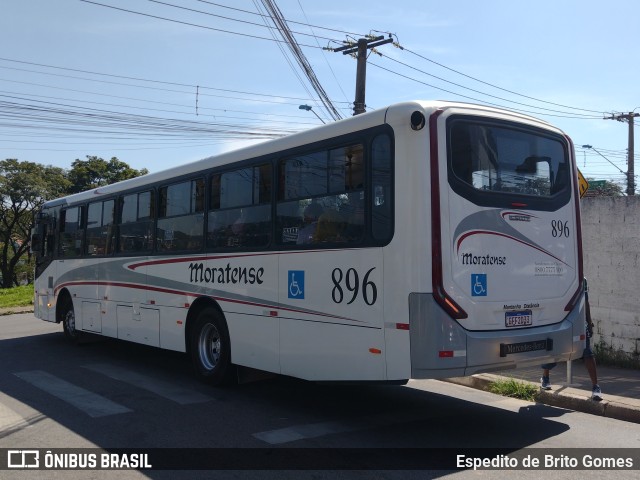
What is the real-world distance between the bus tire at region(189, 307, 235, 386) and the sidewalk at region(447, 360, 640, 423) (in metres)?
3.65

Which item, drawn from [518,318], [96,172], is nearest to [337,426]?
[518,318]

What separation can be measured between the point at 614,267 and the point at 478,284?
5.56m

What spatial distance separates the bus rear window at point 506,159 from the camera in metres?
6.17

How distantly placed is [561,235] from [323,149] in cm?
297

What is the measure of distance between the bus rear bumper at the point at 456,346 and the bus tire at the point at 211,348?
3515 millimetres

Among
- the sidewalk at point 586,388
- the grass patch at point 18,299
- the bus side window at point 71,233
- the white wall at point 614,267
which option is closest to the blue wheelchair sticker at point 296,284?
the sidewalk at point 586,388

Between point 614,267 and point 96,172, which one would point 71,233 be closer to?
point 614,267

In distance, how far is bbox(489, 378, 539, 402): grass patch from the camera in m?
8.29

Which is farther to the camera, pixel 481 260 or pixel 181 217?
pixel 181 217

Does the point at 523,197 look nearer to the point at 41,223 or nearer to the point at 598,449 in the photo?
the point at 598,449

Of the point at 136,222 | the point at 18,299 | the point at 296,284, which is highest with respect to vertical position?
the point at 136,222

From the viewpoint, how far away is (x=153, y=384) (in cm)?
899

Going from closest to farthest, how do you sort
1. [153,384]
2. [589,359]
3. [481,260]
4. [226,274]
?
1. [481,260]
2. [589,359]
3. [226,274]
4. [153,384]

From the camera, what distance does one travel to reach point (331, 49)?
1855 cm
